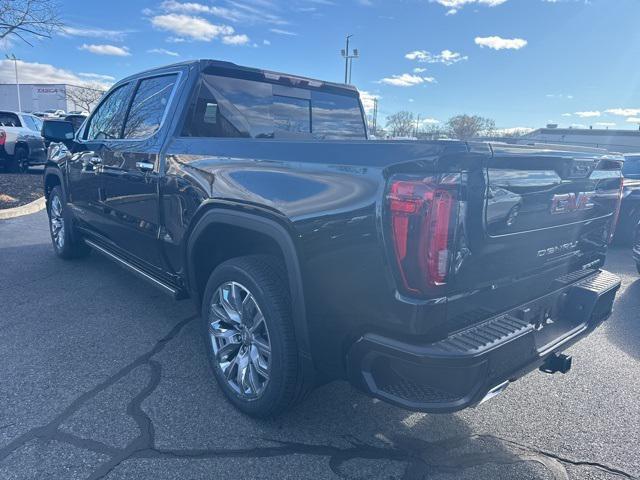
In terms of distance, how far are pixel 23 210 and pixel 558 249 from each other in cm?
956

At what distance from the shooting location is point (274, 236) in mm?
2400

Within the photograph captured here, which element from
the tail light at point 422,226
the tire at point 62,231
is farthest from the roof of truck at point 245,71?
the tail light at point 422,226

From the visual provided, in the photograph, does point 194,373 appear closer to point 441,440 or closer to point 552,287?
point 441,440

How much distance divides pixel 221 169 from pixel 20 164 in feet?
45.6

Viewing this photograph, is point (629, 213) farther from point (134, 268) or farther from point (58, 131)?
point (58, 131)

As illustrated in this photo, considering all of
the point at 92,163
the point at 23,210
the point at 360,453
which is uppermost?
the point at 92,163

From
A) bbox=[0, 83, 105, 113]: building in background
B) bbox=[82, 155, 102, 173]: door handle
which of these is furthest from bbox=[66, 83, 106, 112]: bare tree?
bbox=[82, 155, 102, 173]: door handle

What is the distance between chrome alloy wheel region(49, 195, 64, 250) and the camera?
5.72 meters

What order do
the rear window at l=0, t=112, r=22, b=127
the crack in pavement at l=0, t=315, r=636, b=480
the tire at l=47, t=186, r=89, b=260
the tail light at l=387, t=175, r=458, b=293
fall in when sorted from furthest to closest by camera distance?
the rear window at l=0, t=112, r=22, b=127
the tire at l=47, t=186, r=89, b=260
the crack in pavement at l=0, t=315, r=636, b=480
the tail light at l=387, t=175, r=458, b=293

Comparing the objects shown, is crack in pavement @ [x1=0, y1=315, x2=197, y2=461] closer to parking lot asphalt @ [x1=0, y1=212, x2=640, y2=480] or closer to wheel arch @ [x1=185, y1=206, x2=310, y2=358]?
parking lot asphalt @ [x1=0, y1=212, x2=640, y2=480]

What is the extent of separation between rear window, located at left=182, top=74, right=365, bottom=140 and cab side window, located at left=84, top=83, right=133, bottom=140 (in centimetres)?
114

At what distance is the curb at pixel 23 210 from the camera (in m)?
8.55

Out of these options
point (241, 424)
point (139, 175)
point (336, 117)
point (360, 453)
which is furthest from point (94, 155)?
A: point (360, 453)

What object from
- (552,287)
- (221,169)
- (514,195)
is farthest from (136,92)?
(552,287)
